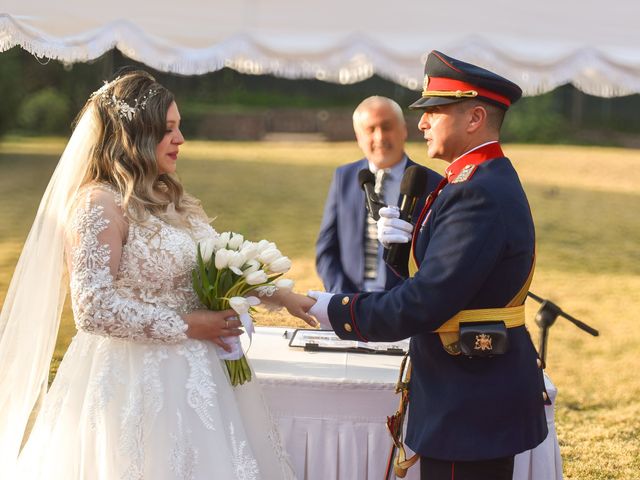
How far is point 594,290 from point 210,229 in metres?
9.32

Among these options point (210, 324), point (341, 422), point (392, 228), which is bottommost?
point (341, 422)

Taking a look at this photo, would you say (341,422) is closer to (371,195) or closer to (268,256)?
(268,256)

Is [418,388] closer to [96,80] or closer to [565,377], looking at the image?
[565,377]

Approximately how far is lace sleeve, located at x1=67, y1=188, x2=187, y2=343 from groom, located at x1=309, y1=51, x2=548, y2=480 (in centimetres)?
67

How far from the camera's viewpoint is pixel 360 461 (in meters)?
3.38

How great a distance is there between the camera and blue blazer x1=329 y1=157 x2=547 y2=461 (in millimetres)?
2570

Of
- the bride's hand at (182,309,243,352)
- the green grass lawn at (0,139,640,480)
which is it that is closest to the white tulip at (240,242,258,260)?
Answer: the bride's hand at (182,309,243,352)

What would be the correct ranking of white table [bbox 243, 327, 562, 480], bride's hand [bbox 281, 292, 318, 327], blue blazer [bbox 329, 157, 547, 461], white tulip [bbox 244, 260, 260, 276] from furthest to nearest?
white table [bbox 243, 327, 562, 480] → bride's hand [bbox 281, 292, 318, 327] → white tulip [bbox 244, 260, 260, 276] → blue blazer [bbox 329, 157, 547, 461]

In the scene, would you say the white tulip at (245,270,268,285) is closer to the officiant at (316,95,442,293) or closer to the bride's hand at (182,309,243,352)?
the bride's hand at (182,309,243,352)

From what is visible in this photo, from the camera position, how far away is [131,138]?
2988 mm

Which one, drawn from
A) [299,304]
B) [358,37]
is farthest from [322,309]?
[358,37]

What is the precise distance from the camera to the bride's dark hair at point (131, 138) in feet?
9.73

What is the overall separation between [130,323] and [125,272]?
190 mm

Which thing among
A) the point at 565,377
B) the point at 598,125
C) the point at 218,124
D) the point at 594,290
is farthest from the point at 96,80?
the point at 565,377
